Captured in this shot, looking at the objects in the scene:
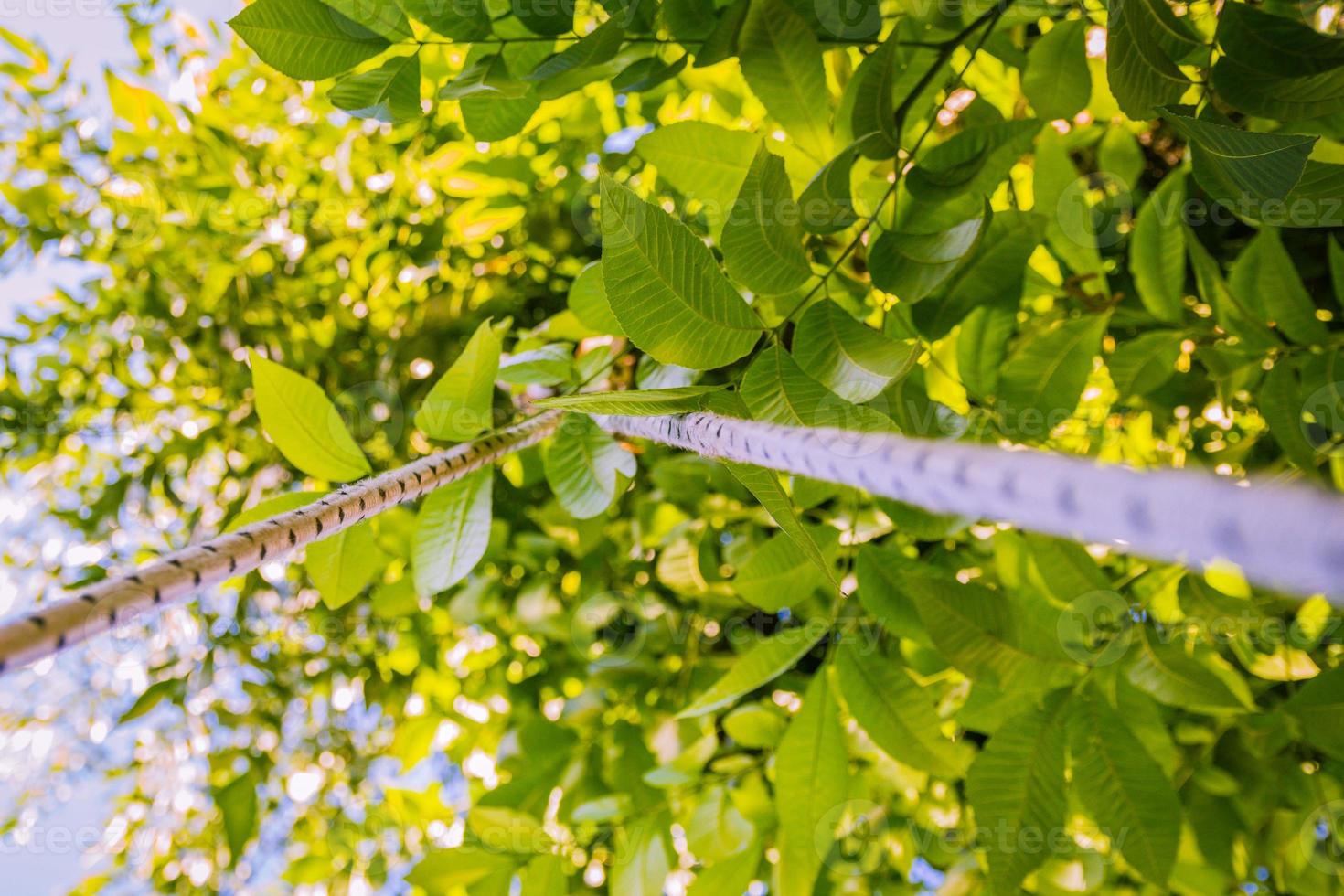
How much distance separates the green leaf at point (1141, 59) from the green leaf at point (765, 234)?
0.47 ft

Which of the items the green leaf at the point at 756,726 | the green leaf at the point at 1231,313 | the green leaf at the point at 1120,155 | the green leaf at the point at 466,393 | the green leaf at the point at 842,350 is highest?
the green leaf at the point at 842,350

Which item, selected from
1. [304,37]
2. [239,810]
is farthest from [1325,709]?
[239,810]

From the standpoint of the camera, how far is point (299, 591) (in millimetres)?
940

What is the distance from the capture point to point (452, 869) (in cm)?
67

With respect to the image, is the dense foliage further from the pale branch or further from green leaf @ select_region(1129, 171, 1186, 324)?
the pale branch

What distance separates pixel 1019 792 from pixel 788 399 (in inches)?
11.8

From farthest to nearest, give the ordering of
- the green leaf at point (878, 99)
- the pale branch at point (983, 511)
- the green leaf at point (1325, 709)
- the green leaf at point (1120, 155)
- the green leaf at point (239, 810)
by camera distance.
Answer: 1. the green leaf at point (239, 810)
2. the green leaf at point (1120, 155)
3. the green leaf at point (1325, 709)
4. the green leaf at point (878, 99)
5. the pale branch at point (983, 511)

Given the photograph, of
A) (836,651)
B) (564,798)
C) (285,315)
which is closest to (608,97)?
(285,315)

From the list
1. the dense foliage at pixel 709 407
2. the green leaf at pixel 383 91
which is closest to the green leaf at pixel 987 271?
the dense foliage at pixel 709 407

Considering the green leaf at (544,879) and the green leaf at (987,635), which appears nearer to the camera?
the green leaf at (987,635)

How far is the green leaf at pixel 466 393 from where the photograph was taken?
444mm

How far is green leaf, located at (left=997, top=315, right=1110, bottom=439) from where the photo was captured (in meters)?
0.53
